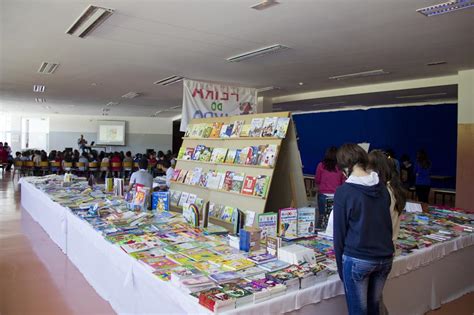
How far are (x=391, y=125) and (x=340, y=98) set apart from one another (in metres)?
2.34

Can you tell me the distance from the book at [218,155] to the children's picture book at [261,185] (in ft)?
2.28

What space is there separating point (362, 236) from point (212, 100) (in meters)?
4.94

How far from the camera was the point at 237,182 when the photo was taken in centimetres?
392

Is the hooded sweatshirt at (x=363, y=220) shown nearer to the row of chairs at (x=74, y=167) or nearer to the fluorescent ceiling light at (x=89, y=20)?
the fluorescent ceiling light at (x=89, y=20)

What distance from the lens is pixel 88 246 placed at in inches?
138

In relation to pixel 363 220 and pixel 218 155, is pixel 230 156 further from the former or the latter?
pixel 363 220

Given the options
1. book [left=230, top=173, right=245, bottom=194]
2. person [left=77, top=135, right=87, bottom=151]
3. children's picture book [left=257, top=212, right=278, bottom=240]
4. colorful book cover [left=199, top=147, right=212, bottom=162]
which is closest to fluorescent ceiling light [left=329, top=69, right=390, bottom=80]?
colorful book cover [left=199, top=147, right=212, bottom=162]

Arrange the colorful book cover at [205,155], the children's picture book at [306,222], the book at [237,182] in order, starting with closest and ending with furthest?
1. the children's picture book at [306,222]
2. the book at [237,182]
3. the colorful book cover at [205,155]

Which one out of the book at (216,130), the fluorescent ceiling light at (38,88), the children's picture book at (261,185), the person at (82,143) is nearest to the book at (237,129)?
the book at (216,130)

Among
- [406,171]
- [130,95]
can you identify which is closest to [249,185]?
[406,171]

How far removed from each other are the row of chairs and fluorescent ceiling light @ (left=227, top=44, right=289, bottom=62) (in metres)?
8.52

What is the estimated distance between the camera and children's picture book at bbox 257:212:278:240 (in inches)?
115

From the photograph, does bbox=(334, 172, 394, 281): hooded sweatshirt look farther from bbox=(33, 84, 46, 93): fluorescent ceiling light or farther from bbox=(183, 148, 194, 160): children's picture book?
bbox=(33, 84, 46, 93): fluorescent ceiling light

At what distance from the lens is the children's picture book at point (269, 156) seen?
3578 millimetres
